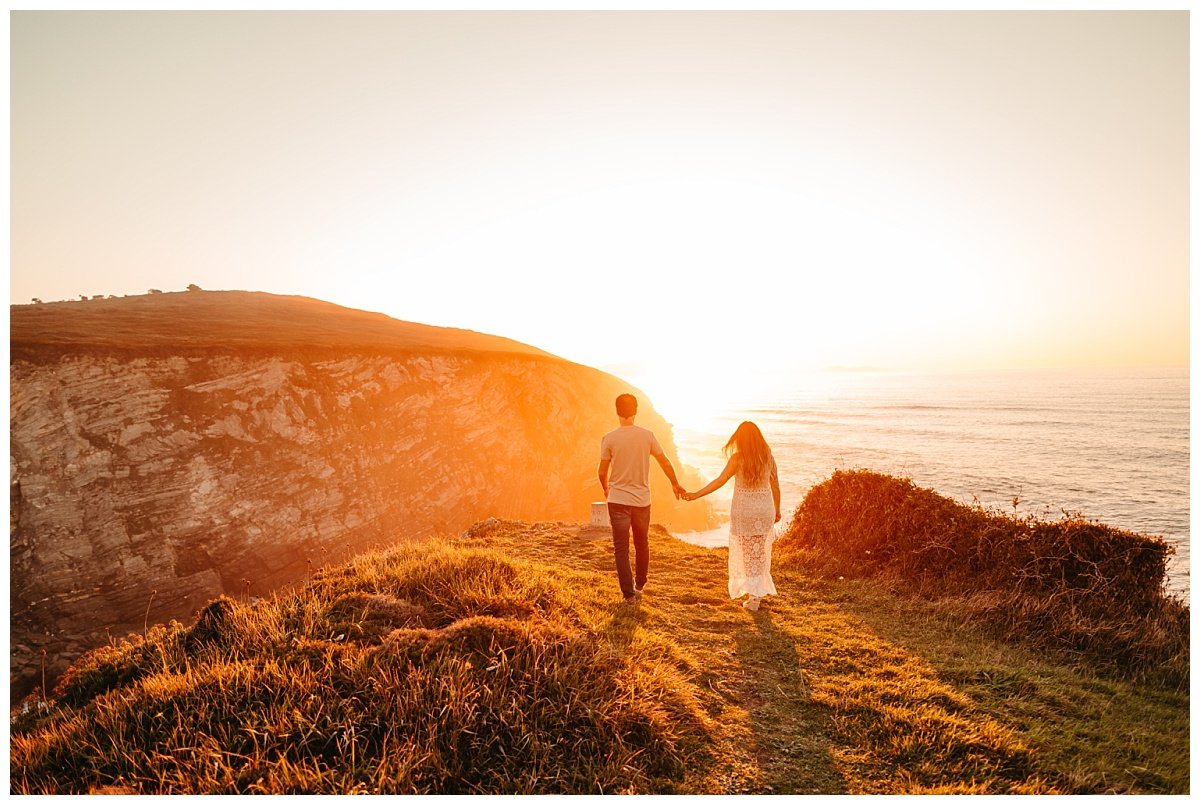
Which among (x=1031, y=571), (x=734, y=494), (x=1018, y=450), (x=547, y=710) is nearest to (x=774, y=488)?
(x=734, y=494)

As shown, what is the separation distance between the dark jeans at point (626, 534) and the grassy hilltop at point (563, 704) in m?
0.48

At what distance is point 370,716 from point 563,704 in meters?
1.46

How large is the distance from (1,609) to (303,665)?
352cm

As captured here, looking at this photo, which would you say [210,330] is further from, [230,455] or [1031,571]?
[1031,571]

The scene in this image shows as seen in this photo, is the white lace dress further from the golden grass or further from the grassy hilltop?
the golden grass

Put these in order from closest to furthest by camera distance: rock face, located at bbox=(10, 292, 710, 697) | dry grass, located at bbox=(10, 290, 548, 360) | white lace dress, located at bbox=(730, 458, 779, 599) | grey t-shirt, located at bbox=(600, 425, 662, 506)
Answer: grey t-shirt, located at bbox=(600, 425, 662, 506) → white lace dress, located at bbox=(730, 458, 779, 599) → rock face, located at bbox=(10, 292, 710, 697) → dry grass, located at bbox=(10, 290, 548, 360)

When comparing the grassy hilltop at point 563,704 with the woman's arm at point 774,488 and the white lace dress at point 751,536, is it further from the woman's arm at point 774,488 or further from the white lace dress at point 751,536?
the woman's arm at point 774,488

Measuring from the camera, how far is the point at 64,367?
2622cm

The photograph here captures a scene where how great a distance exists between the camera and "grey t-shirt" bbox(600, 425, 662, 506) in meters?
7.26

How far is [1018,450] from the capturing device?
4444 cm

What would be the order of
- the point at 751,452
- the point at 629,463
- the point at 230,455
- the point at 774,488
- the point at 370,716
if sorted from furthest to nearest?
the point at 230,455, the point at 774,488, the point at 751,452, the point at 629,463, the point at 370,716

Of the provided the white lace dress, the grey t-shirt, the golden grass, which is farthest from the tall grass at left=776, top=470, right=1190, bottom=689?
the grey t-shirt

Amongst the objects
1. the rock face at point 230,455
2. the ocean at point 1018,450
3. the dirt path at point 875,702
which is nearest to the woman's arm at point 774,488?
the dirt path at point 875,702

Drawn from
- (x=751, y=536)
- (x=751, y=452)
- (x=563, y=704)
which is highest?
(x=751, y=452)
